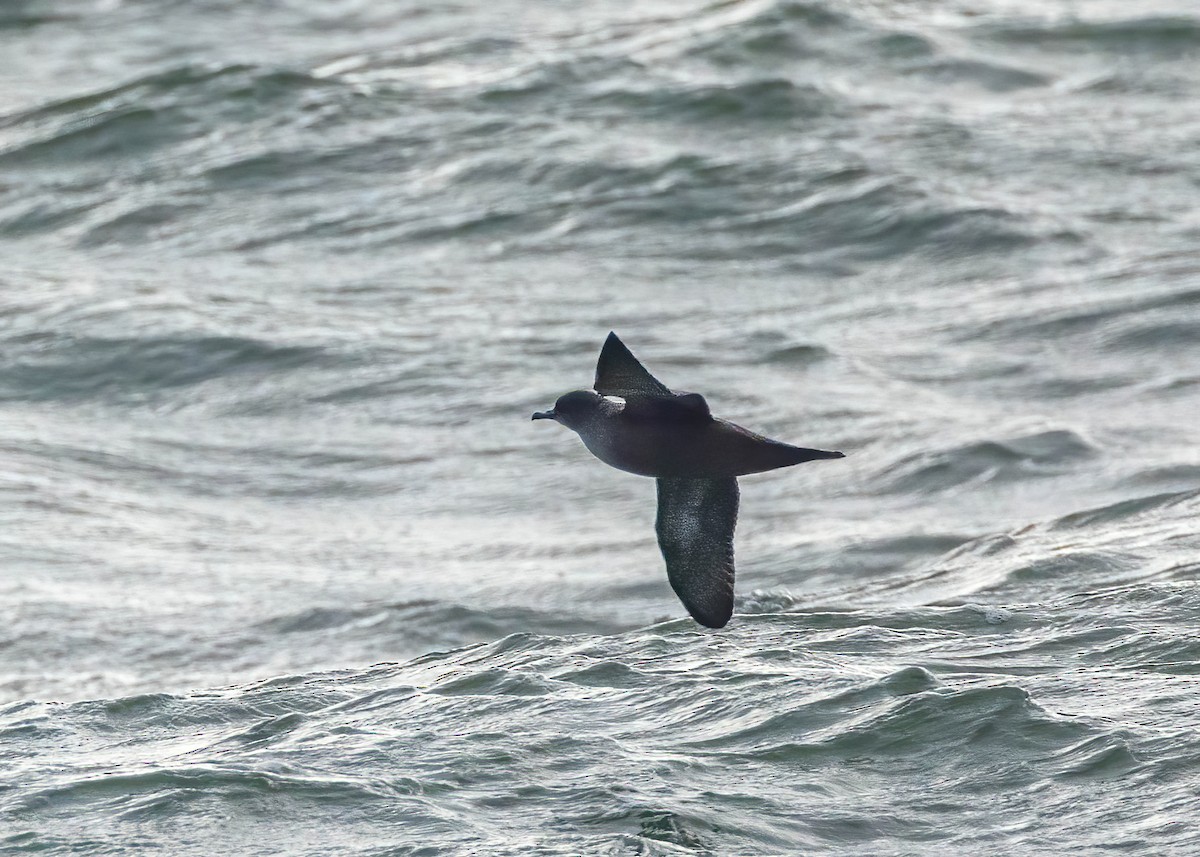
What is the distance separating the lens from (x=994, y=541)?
11.8 m

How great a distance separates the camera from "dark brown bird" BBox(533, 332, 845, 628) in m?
6.74

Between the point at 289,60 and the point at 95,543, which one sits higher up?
the point at 289,60

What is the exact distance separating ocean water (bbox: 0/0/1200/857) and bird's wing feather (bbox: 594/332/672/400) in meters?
1.63

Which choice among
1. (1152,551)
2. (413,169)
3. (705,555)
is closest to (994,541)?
(1152,551)

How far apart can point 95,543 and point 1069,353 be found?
23.8ft

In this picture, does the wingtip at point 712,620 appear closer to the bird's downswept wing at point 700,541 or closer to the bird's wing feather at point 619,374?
the bird's downswept wing at point 700,541

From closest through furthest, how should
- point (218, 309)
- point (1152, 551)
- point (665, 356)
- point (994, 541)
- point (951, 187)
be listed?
1. point (1152, 551)
2. point (994, 541)
3. point (665, 356)
4. point (218, 309)
5. point (951, 187)

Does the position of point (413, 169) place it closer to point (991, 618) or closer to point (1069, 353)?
point (1069, 353)

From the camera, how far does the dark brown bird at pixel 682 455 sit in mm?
6738

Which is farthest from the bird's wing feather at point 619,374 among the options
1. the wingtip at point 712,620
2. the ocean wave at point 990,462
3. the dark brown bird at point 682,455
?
the ocean wave at point 990,462

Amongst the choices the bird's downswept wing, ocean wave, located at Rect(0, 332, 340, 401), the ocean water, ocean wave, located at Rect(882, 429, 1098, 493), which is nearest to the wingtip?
the bird's downswept wing

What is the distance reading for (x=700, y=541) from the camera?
7.44 metres

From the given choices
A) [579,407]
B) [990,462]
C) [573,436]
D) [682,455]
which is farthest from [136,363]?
[682,455]

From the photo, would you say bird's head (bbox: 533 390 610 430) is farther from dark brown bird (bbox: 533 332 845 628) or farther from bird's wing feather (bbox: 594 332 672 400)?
bird's wing feather (bbox: 594 332 672 400)
